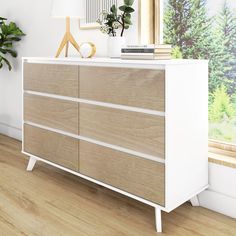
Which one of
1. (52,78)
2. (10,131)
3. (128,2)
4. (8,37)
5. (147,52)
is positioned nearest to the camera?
(147,52)

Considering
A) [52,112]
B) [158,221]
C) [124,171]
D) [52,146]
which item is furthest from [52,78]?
[158,221]

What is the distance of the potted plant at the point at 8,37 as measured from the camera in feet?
11.6

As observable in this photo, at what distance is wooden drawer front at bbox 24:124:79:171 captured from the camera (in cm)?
233

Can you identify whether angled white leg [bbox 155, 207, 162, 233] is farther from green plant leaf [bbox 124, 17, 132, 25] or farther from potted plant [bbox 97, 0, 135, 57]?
green plant leaf [bbox 124, 17, 132, 25]

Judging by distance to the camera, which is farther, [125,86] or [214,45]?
[214,45]

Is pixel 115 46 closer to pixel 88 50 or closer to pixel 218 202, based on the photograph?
pixel 88 50

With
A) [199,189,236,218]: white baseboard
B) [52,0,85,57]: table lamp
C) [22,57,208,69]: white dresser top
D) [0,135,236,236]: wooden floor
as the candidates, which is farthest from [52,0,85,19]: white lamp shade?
[199,189,236,218]: white baseboard

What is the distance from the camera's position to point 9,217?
1.99 meters

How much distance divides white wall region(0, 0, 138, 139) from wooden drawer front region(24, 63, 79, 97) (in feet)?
1.67

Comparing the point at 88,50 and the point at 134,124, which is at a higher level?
the point at 88,50

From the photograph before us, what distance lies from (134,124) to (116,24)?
0.86m

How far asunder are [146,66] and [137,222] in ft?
2.88

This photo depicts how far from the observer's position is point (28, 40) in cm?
354

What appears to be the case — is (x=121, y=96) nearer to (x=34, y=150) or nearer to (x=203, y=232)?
(x=203, y=232)
